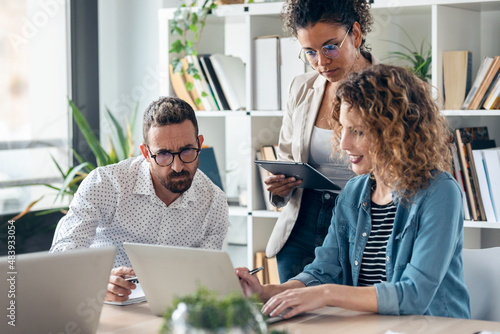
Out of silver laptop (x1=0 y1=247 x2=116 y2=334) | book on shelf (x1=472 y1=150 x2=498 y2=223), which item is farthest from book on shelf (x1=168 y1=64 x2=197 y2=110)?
silver laptop (x1=0 y1=247 x2=116 y2=334)

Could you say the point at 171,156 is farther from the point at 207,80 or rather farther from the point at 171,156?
the point at 207,80

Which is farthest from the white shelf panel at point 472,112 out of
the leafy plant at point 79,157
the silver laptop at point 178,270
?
the leafy plant at point 79,157

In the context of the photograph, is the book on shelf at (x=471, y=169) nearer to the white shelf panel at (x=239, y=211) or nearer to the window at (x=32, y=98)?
the white shelf panel at (x=239, y=211)

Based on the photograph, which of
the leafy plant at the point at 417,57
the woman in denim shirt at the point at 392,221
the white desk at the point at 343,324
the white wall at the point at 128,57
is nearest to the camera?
the white desk at the point at 343,324

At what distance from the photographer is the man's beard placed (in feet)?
6.73

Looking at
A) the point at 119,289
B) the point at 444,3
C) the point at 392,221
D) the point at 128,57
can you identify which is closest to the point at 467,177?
the point at 444,3

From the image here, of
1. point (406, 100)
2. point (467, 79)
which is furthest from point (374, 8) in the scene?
point (406, 100)

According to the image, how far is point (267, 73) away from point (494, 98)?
981mm

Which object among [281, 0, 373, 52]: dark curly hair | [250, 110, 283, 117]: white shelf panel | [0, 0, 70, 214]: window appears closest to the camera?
[281, 0, 373, 52]: dark curly hair

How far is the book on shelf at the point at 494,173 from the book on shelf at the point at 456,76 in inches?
8.9

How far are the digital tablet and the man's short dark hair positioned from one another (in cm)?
30

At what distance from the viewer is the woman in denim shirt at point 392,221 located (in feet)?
5.01

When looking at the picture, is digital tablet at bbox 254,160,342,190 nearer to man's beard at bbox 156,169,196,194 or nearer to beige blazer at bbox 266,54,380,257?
beige blazer at bbox 266,54,380,257

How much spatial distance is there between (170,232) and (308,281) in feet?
1.86
